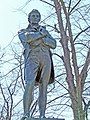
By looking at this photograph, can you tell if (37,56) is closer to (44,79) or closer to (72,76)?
(44,79)

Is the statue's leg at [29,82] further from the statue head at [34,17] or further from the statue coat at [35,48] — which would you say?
the statue head at [34,17]

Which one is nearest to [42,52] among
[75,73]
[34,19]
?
[34,19]

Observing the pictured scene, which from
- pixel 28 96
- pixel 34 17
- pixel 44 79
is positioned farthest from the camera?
pixel 34 17

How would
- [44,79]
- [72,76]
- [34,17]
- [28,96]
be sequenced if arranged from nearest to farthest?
[28,96], [44,79], [34,17], [72,76]

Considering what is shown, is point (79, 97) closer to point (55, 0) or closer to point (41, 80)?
point (55, 0)

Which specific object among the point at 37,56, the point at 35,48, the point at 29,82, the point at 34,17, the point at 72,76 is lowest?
the point at 29,82

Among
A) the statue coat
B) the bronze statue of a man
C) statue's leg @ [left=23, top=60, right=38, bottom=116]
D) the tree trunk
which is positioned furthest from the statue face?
the tree trunk

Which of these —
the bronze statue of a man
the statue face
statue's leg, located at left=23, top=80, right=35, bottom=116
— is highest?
the statue face

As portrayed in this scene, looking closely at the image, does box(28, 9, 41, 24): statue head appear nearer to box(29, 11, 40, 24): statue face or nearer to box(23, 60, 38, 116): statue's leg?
box(29, 11, 40, 24): statue face

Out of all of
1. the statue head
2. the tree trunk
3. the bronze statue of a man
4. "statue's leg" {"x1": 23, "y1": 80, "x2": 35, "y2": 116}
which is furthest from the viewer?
the tree trunk

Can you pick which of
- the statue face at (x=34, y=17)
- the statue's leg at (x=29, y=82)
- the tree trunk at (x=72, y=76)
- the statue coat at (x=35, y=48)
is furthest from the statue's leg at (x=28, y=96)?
the tree trunk at (x=72, y=76)

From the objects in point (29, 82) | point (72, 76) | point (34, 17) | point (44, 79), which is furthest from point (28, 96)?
point (72, 76)

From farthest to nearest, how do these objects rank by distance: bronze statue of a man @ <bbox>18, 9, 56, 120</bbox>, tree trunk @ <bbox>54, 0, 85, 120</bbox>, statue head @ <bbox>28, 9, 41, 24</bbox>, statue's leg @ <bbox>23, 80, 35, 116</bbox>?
tree trunk @ <bbox>54, 0, 85, 120</bbox> < statue head @ <bbox>28, 9, 41, 24</bbox> < bronze statue of a man @ <bbox>18, 9, 56, 120</bbox> < statue's leg @ <bbox>23, 80, 35, 116</bbox>

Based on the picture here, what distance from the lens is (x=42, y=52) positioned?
20.6 ft
